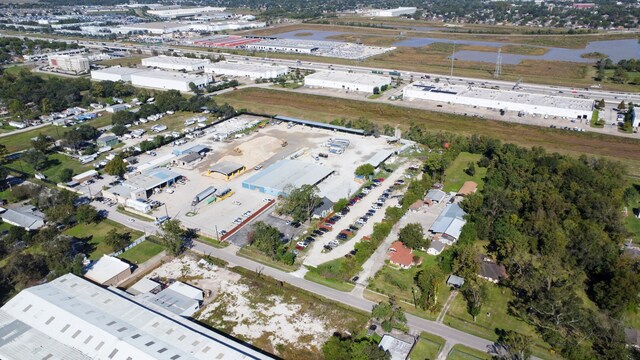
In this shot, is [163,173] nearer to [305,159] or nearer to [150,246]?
[150,246]

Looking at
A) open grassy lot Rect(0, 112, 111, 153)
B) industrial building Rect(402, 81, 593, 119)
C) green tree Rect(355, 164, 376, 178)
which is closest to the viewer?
green tree Rect(355, 164, 376, 178)

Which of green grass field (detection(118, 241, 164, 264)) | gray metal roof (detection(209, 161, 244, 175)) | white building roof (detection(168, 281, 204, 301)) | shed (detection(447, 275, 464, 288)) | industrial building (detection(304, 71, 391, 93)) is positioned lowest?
shed (detection(447, 275, 464, 288))

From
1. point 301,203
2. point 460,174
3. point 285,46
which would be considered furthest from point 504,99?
point 285,46

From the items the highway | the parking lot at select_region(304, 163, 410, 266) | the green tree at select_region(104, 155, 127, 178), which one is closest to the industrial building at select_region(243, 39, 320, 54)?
the highway

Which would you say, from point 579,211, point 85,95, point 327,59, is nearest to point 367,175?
point 579,211

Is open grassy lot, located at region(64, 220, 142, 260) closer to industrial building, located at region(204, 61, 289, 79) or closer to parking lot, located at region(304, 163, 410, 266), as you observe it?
parking lot, located at region(304, 163, 410, 266)

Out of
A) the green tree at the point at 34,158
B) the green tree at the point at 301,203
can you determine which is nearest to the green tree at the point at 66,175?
the green tree at the point at 34,158
